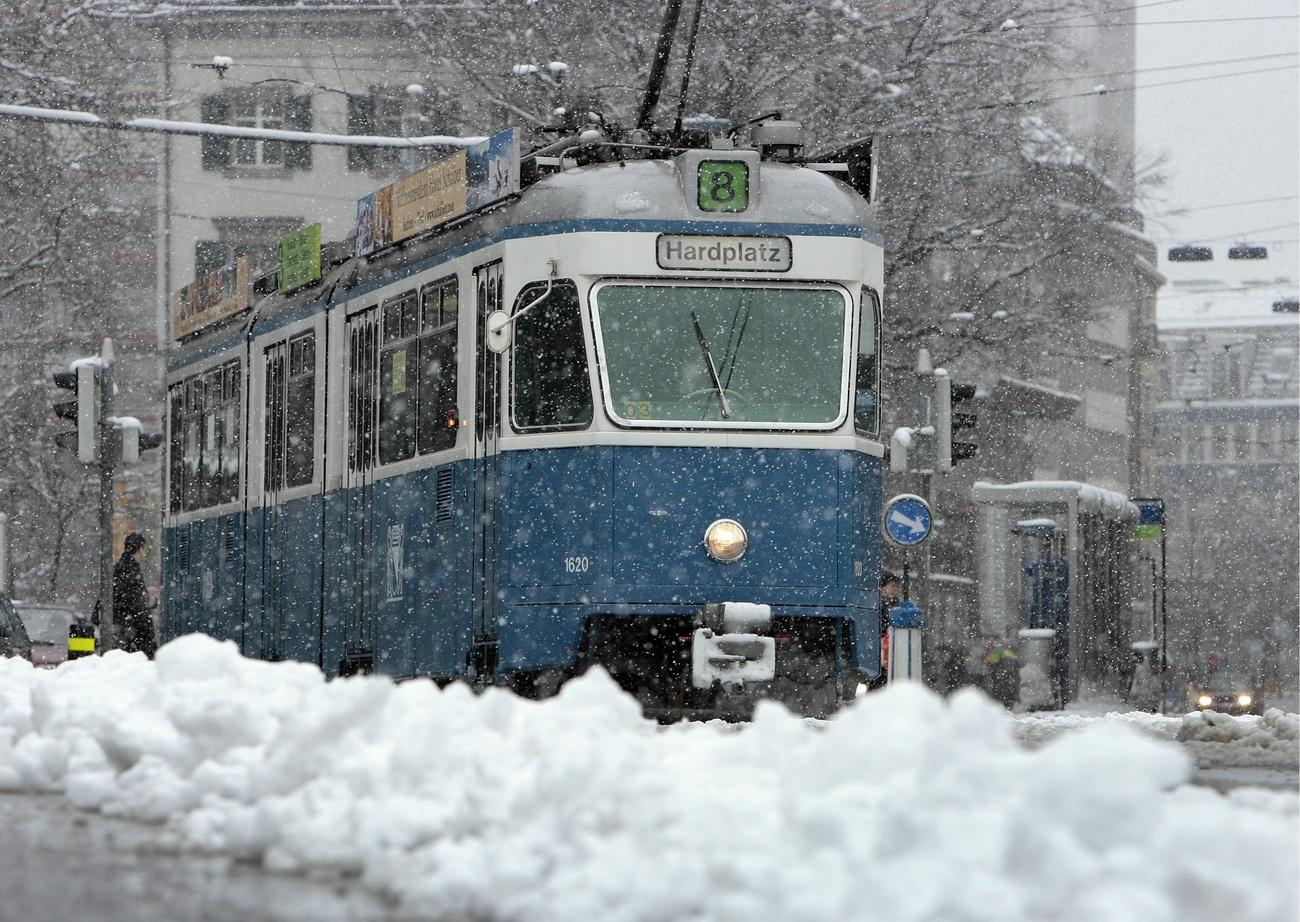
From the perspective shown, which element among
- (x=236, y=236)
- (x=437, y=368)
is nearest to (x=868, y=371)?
(x=437, y=368)

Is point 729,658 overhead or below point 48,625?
overhead

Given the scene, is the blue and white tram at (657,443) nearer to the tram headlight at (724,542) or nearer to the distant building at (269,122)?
the tram headlight at (724,542)

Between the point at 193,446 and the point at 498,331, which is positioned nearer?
the point at 498,331

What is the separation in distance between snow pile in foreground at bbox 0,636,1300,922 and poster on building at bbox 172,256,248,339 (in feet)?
38.8

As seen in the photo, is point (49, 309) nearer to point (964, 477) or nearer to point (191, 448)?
point (964, 477)

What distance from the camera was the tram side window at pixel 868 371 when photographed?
14938mm

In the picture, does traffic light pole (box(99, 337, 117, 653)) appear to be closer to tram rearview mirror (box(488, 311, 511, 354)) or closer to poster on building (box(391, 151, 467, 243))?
poster on building (box(391, 151, 467, 243))

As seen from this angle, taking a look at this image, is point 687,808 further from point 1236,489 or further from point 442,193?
point 1236,489

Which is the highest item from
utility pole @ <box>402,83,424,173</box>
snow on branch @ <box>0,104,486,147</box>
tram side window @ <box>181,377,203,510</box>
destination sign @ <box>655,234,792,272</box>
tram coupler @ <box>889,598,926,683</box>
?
utility pole @ <box>402,83,424,173</box>

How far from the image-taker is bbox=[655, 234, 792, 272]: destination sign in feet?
48.5

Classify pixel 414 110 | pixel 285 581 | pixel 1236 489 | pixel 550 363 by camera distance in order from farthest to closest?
pixel 1236 489, pixel 414 110, pixel 285 581, pixel 550 363

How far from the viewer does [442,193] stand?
16031 millimetres

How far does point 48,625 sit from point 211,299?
11.2 metres

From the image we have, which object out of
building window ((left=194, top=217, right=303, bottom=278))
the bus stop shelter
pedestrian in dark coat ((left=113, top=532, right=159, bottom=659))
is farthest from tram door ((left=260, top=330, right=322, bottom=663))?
building window ((left=194, top=217, right=303, bottom=278))
